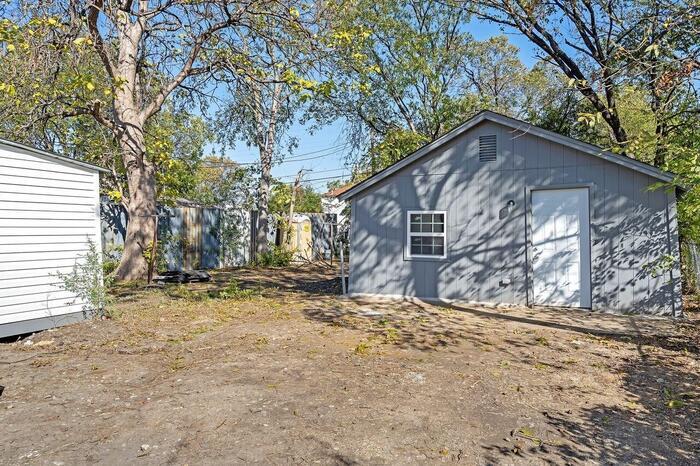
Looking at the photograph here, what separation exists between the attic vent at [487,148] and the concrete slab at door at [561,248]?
1.09 metres

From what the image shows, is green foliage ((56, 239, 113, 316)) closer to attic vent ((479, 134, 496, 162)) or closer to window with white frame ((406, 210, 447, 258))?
window with white frame ((406, 210, 447, 258))

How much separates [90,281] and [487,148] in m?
7.48

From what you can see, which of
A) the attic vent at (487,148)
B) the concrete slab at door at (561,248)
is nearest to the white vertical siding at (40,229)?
the attic vent at (487,148)

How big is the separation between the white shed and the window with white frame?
19.3 ft

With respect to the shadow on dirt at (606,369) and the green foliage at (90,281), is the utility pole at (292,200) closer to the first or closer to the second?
the shadow on dirt at (606,369)

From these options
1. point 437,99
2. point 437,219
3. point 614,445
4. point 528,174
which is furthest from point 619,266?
point 437,99

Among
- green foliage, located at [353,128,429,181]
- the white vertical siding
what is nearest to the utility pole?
green foliage, located at [353,128,429,181]

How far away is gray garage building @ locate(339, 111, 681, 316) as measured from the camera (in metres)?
7.74

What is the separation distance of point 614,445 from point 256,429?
2.60 meters

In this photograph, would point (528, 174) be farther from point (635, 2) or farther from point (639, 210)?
point (635, 2)

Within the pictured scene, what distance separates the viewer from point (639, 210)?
779 cm

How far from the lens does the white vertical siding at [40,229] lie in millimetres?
6070

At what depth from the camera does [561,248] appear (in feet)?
27.5

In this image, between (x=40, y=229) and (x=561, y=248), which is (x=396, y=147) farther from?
(x=40, y=229)
